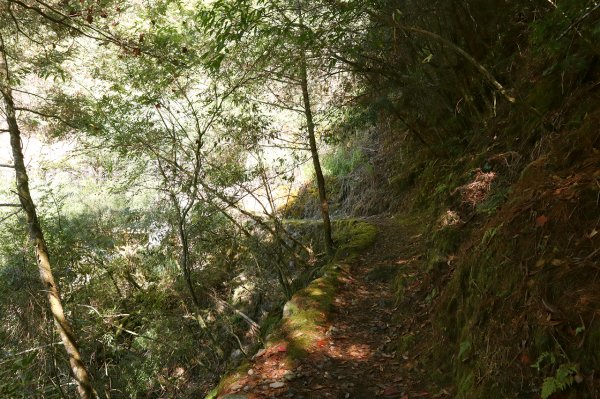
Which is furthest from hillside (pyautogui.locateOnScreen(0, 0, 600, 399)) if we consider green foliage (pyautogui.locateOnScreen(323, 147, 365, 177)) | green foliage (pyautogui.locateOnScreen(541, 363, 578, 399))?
green foliage (pyautogui.locateOnScreen(323, 147, 365, 177))

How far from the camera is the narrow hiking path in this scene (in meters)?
3.93

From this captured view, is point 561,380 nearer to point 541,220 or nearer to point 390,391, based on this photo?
point 541,220

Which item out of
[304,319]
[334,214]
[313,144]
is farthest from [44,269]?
[334,214]

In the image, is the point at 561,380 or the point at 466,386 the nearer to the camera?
the point at 561,380

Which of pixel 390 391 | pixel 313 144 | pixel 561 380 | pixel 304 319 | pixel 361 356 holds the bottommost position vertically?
pixel 390 391

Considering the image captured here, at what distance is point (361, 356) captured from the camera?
15.5ft

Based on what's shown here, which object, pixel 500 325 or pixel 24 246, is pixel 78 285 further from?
pixel 500 325

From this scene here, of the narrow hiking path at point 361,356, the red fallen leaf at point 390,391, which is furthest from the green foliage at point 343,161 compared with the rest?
the red fallen leaf at point 390,391

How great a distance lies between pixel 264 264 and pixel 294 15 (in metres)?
5.76

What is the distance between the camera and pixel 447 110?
849 centimetres

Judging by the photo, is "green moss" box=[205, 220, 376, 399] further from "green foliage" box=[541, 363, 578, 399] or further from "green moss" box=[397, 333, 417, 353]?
"green foliage" box=[541, 363, 578, 399]

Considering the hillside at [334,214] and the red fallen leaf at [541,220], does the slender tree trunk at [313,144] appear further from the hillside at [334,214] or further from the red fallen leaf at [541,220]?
the red fallen leaf at [541,220]

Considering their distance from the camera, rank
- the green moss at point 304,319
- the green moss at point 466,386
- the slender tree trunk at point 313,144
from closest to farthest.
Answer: the green moss at point 466,386 → the green moss at point 304,319 → the slender tree trunk at point 313,144

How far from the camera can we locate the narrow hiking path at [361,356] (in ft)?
12.9
